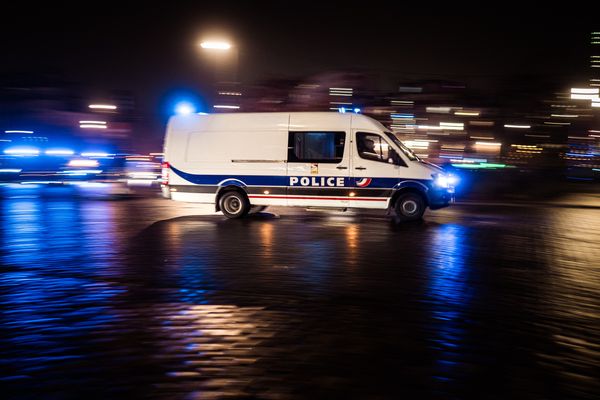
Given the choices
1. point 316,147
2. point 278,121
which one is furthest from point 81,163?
point 316,147

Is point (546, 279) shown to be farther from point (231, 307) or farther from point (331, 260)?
point (231, 307)

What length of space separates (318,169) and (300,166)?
451mm

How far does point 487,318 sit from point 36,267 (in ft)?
19.9

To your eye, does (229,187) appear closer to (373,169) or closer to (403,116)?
(373,169)

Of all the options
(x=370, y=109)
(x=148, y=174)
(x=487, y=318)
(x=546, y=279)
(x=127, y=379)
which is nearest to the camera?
(x=127, y=379)

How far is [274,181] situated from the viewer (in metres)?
13.8

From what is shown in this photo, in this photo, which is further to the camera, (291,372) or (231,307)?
(231,307)

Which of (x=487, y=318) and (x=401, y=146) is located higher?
(x=401, y=146)

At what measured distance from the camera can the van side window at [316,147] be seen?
13547 millimetres


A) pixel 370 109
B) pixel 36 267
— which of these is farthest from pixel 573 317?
pixel 370 109

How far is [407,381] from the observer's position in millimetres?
3998

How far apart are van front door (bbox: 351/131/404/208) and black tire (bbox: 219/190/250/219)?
273 centimetres

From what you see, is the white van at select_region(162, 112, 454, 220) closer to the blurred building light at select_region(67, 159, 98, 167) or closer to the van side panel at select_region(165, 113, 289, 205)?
the van side panel at select_region(165, 113, 289, 205)

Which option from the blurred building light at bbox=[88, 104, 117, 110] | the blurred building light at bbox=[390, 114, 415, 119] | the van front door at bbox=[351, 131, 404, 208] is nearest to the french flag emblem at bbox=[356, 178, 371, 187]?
the van front door at bbox=[351, 131, 404, 208]
